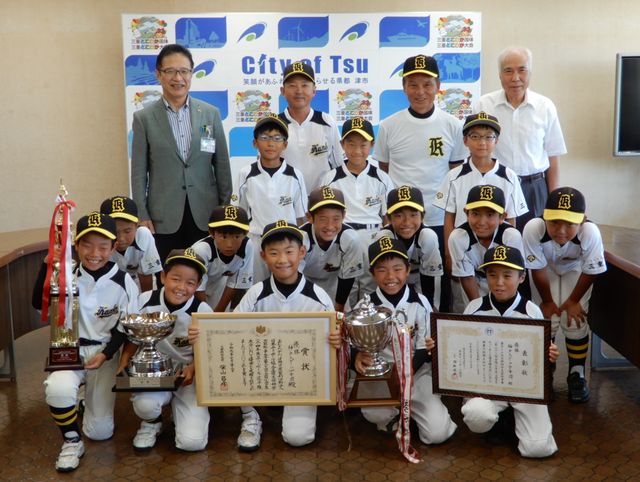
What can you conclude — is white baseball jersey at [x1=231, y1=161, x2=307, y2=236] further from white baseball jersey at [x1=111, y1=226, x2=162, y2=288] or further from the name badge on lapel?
white baseball jersey at [x1=111, y1=226, x2=162, y2=288]

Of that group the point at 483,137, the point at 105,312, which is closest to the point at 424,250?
the point at 483,137

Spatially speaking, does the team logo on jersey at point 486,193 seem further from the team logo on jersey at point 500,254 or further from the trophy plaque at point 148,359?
the trophy plaque at point 148,359

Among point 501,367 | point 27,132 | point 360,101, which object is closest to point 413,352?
point 501,367

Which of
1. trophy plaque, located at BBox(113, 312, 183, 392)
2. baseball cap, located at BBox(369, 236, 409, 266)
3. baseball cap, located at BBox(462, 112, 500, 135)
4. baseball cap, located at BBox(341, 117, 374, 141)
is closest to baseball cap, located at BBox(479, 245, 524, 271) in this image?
baseball cap, located at BBox(369, 236, 409, 266)

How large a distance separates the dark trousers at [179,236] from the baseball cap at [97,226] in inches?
33.7

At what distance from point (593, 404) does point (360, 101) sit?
3.16 meters

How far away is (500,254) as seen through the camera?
3076 millimetres

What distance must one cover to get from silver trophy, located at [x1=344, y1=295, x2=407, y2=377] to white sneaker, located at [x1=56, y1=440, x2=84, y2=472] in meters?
1.24

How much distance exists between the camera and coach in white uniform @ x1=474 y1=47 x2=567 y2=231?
4145 millimetres

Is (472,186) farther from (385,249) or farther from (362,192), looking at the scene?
(385,249)

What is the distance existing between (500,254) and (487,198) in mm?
427

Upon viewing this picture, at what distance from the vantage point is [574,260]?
3.56 meters

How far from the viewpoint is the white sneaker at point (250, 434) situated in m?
3.00

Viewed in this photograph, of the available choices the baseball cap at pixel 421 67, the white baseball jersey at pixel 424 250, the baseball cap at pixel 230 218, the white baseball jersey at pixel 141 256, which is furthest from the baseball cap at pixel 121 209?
the baseball cap at pixel 421 67
